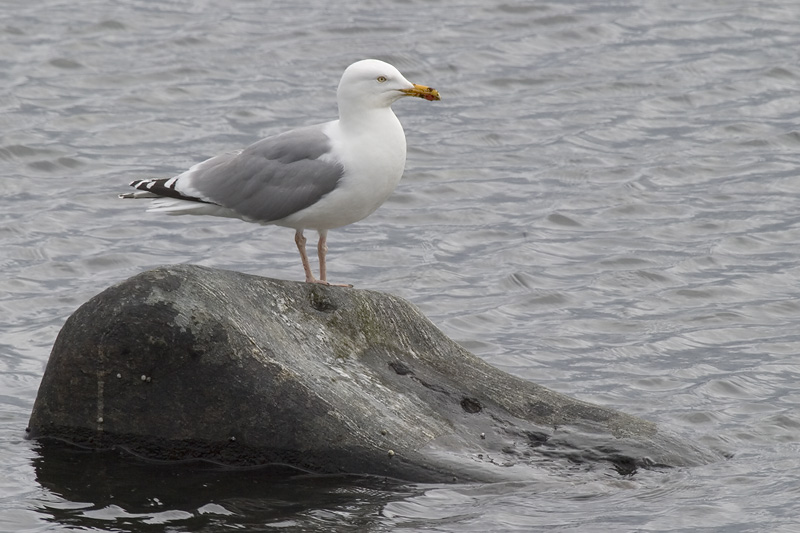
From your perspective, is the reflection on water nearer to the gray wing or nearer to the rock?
the rock

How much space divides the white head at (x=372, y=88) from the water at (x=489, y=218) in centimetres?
235

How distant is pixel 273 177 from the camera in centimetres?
828

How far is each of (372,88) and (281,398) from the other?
216 centimetres

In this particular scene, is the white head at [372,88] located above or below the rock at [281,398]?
above

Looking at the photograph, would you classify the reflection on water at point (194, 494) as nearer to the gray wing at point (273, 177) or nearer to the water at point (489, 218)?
the water at point (489, 218)

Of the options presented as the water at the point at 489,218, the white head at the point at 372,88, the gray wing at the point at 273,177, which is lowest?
the water at the point at 489,218

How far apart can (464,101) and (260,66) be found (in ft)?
9.54

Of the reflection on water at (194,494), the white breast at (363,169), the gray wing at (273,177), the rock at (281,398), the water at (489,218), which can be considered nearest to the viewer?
the reflection on water at (194,494)

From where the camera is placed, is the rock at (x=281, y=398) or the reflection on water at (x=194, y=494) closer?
the reflection on water at (x=194, y=494)

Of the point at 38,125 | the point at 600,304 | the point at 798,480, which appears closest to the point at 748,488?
the point at 798,480

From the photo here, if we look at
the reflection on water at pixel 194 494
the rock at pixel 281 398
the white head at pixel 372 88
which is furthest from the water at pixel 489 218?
the white head at pixel 372 88

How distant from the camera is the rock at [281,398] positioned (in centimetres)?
698

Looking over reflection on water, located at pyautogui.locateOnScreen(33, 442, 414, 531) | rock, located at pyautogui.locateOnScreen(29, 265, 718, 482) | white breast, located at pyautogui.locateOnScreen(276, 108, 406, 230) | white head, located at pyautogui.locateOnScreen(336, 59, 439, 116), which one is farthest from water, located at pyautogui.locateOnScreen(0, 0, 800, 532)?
white head, located at pyautogui.locateOnScreen(336, 59, 439, 116)

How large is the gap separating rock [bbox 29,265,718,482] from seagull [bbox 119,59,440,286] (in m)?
0.58
